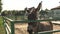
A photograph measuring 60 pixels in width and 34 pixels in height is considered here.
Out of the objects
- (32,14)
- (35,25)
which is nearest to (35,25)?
(35,25)

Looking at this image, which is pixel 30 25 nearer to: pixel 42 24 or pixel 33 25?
pixel 33 25

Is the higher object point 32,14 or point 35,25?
point 32,14

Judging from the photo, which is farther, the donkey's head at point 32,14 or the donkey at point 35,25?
the donkey's head at point 32,14

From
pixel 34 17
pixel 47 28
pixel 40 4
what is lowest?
pixel 47 28

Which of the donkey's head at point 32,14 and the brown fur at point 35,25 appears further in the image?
the donkey's head at point 32,14

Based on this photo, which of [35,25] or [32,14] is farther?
[32,14]

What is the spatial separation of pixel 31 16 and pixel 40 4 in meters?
0.53

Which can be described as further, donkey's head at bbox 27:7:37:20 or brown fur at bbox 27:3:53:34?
donkey's head at bbox 27:7:37:20

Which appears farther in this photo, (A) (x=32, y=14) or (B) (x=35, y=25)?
(A) (x=32, y=14)

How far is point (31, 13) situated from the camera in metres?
5.77

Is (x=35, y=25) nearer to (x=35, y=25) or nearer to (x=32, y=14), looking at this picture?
(x=35, y=25)

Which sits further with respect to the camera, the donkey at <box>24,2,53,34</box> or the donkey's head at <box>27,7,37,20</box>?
the donkey's head at <box>27,7,37,20</box>

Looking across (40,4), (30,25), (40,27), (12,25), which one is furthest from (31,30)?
(12,25)

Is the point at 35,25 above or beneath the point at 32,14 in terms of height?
beneath
